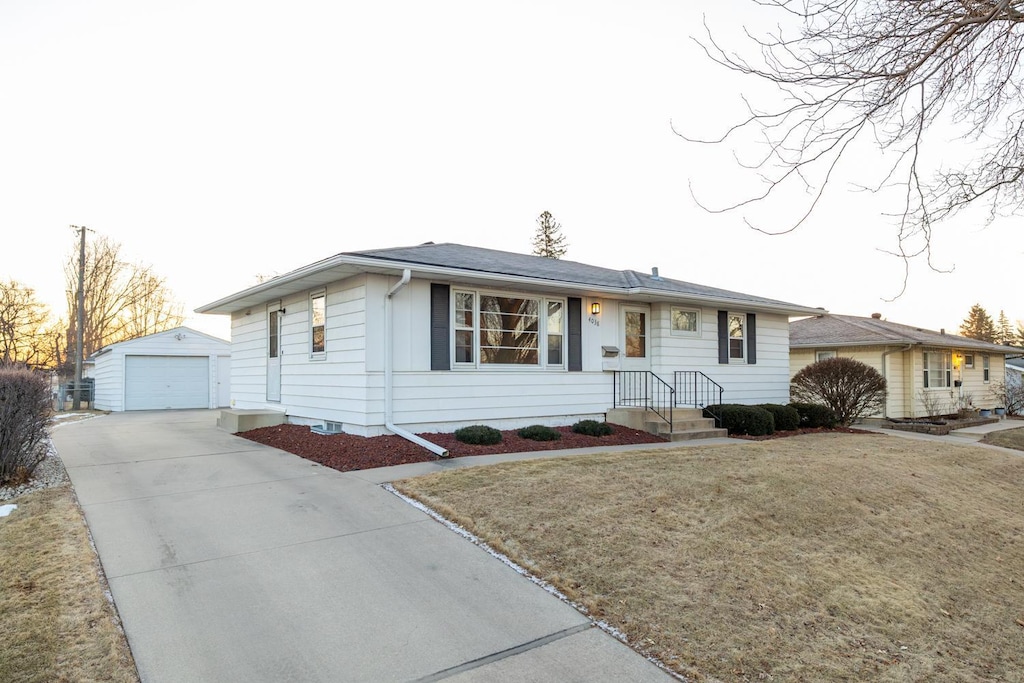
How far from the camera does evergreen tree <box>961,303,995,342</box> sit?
5357 cm

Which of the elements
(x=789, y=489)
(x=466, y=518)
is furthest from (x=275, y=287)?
(x=789, y=489)

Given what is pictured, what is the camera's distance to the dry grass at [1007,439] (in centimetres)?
1183

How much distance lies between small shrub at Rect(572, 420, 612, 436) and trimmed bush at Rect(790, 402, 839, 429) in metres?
5.64

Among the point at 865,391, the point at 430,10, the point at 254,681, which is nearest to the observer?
the point at 254,681

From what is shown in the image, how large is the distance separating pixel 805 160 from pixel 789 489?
12.1ft

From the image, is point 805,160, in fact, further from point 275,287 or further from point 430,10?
point 275,287

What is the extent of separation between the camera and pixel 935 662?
11.6 ft

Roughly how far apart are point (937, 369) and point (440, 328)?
17957mm

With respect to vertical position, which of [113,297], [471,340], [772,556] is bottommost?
[772,556]

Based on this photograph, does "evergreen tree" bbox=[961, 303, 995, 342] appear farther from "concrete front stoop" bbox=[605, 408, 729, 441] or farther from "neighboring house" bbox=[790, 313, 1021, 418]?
"concrete front stoop" bbox=[605, 408, 729, 441]

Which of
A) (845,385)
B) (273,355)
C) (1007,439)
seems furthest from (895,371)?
(273,355)

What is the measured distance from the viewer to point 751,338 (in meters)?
14.1

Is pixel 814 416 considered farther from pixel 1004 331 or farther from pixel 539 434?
pixel 1004 331

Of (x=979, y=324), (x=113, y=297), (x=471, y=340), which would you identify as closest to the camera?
(x=471, y=340)
